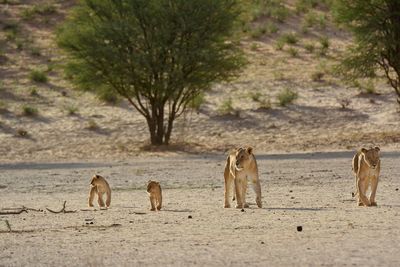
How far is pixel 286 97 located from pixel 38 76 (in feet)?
36.9

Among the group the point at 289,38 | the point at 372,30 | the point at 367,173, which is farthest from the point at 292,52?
the point at 367,173

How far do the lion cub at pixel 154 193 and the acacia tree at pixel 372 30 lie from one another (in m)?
24.0

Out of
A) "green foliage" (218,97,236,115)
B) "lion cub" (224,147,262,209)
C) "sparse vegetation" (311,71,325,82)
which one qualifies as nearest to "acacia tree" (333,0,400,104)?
"green foliage" (218,97,236,115)

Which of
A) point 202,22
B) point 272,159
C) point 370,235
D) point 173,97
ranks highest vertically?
point 202,22

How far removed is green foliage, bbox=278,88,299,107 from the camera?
4469cm

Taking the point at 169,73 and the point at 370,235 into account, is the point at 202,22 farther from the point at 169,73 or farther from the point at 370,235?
the point at 370,235

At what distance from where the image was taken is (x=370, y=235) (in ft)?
47.2

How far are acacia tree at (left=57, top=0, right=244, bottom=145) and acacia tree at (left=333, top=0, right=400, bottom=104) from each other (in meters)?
4.27

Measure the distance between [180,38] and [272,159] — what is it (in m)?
7.89

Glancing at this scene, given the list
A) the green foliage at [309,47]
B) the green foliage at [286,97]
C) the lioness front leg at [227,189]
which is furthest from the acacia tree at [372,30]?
the lioness front leg at [227,189]

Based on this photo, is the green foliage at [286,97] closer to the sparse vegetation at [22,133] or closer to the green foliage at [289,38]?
the sparse vegetation at [22,133]

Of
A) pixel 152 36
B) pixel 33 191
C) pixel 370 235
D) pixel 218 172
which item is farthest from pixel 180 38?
pixel 370 235

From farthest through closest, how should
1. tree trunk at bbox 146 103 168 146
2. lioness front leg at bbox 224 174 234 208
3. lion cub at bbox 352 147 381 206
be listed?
tree trunk at bbox 146 103 168 146
lioness front leg at bbox 224 174 234 208
lion cub at bbox 352 147 381 206

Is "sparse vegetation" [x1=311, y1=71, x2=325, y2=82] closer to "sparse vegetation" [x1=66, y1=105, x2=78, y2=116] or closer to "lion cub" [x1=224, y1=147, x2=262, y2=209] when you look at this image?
"sparse vegetation" [x1=66, y1=105, x2=78, y2=116]
